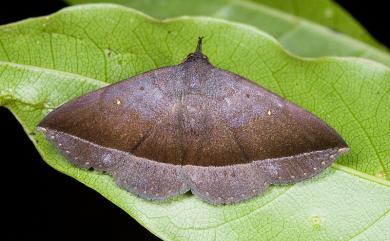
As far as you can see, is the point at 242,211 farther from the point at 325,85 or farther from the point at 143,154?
the point at 325,85

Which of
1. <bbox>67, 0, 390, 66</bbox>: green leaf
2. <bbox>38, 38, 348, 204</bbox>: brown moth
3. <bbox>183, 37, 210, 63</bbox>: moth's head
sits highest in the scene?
<bbox>183, 37, 210, 63</bbox>: moth's head

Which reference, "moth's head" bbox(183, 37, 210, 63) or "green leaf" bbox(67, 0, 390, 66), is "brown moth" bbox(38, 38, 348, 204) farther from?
"green leaf" bbox(67, 0, 390, 66)

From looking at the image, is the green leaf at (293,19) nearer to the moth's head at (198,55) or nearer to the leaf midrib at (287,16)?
the leaf midrib at (287,16)

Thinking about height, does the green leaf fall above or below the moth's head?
below

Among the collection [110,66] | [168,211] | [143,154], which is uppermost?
[110,66]

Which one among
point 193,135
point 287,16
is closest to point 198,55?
point 193,135

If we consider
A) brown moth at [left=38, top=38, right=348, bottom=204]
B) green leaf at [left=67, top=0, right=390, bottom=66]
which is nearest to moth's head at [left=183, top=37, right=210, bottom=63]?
brown moth at [left=38, top=38, right=348, bottom=204]

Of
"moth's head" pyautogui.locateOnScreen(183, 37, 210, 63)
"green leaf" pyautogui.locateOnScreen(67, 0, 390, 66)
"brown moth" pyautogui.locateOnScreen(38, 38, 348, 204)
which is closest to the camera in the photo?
"brown moth" pyautogui.locateOnScreen(38, 38, 348, 204)

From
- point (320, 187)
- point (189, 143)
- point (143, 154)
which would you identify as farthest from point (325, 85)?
point (143, 154)
